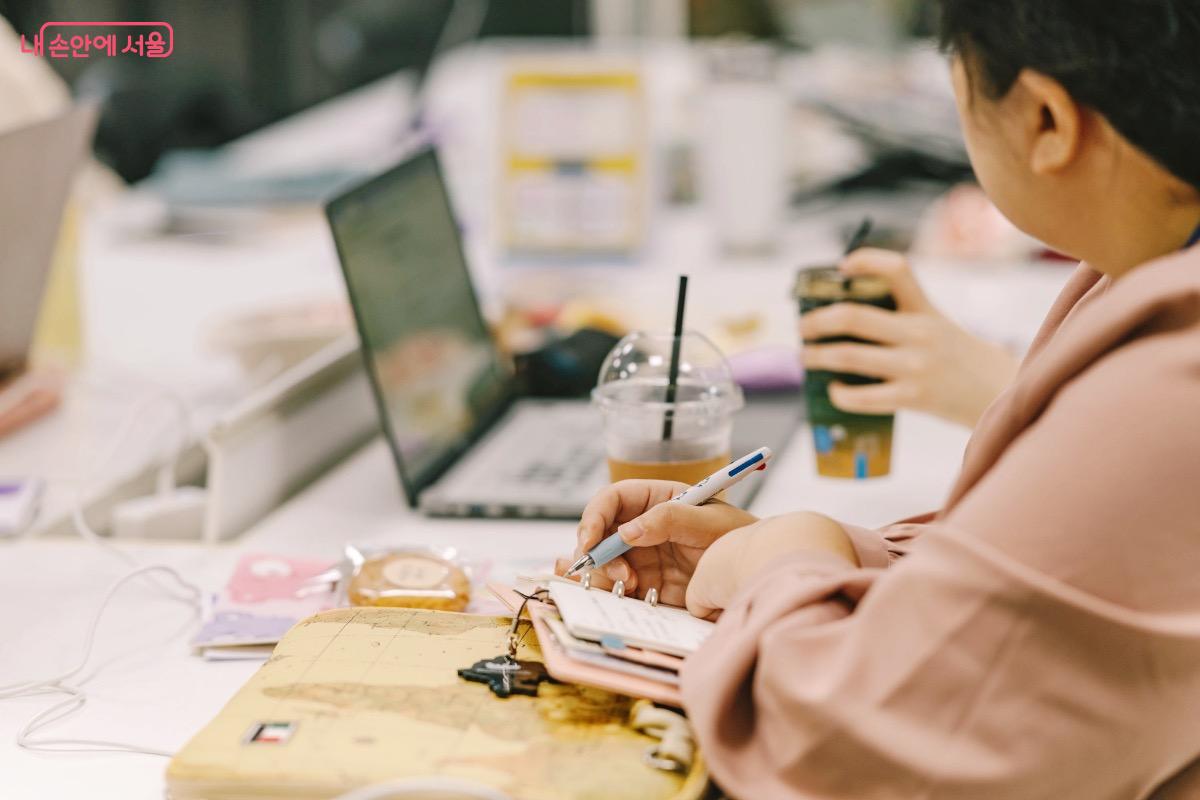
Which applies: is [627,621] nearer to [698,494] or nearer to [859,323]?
[698,494]

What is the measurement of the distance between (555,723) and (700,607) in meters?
0.12

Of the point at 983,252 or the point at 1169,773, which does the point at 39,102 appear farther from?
the point at 1169,773

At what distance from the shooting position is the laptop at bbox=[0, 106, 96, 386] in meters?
1.20

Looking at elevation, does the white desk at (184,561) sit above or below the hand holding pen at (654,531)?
below

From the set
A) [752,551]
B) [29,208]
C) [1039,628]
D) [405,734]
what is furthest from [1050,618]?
[29,208]

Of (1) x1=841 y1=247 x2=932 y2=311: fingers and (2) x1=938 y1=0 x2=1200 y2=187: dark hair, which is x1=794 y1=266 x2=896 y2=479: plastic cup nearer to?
(1) x1=841 y1=247 x2=932 y2=311: fingers

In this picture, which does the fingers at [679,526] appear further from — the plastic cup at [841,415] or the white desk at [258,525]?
the plastic cup at [841,415]

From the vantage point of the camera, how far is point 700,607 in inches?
30.8

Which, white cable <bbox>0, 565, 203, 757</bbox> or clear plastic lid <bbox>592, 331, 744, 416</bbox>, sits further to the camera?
clear plastic lid <bbox>592, 331, 744, 416</bbox>

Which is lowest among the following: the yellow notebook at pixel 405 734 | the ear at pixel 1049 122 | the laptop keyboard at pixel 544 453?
the laptop keyboard at pixel 544 453

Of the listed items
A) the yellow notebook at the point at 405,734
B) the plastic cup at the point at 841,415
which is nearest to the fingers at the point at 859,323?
the plastic cup at the point at 841,415

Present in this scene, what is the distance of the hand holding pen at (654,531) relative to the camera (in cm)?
80

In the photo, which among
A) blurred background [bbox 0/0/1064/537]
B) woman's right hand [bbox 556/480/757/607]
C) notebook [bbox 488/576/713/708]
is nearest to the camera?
notebook [bbox 488/576/713/708]

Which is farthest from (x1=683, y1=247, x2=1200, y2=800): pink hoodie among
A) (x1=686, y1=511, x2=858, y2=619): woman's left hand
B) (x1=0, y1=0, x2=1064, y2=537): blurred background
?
(x1=0, y1=0, x2=1064, y2=537): blurred background
